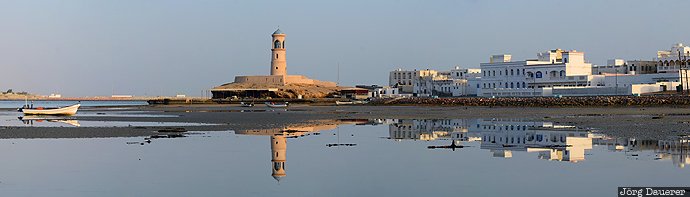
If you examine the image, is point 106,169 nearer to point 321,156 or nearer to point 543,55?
point 321,156

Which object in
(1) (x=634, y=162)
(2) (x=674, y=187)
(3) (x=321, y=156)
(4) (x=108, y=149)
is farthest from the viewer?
(4) (x=108, y=149)

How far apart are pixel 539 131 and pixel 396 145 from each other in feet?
26.9

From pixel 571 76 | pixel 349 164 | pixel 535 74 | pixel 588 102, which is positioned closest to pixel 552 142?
pixel 349 164

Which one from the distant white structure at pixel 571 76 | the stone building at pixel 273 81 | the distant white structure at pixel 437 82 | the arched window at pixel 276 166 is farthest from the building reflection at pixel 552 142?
the stone building at pixel 273 81

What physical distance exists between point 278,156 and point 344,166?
10.2 ft

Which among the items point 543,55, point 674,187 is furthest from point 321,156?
point 543,55

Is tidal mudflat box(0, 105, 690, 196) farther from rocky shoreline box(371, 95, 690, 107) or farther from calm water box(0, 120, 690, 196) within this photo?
rocky shoreline box(371, 95, 690, 107)

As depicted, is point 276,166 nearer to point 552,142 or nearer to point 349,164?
point 349,164

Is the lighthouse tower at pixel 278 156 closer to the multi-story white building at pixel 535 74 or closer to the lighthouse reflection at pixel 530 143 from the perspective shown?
the lighthouse reflection at pixel 530 143

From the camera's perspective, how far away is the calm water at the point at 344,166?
589 inches

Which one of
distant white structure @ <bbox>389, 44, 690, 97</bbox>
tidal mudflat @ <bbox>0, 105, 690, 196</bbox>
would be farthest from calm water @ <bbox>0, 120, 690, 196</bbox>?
distant white structure @ <bbox>389, 44, 690, 97</bbox>

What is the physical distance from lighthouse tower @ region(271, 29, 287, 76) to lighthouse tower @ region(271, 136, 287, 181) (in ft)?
319

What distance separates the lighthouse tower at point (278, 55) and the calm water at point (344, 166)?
319 feet

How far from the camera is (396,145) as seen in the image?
85.3 ft
